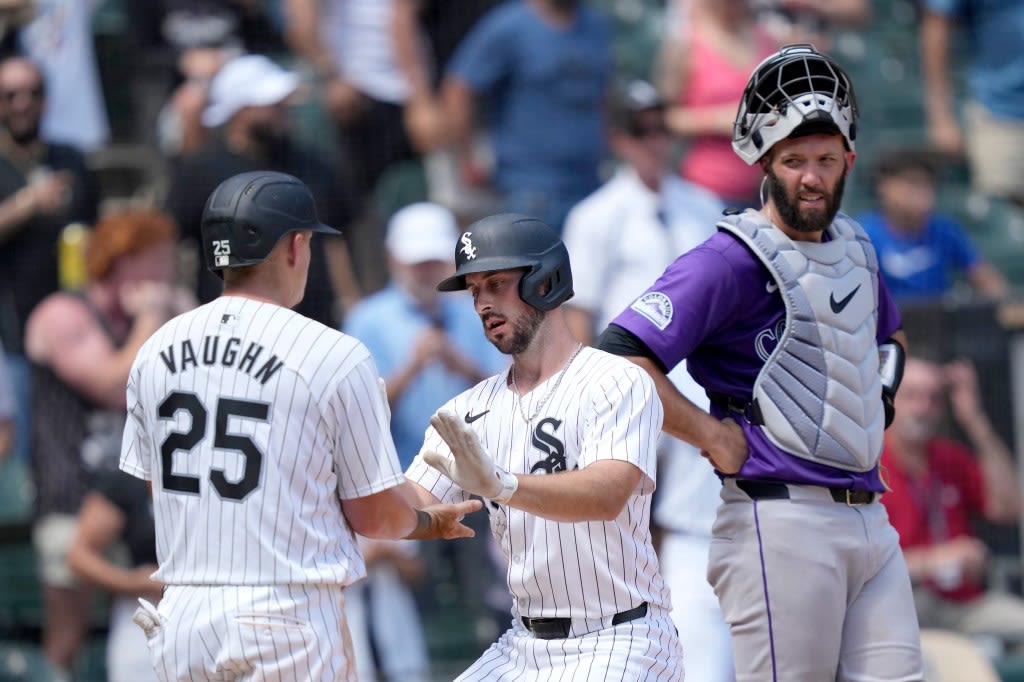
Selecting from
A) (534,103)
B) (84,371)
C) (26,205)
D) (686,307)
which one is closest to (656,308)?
(686,307)

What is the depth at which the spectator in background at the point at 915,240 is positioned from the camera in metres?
7.68

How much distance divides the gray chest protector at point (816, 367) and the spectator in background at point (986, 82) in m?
5.20

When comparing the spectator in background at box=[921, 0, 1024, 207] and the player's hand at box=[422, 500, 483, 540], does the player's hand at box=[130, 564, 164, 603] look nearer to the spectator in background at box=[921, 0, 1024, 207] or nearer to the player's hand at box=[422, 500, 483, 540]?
the player's hand at box=[422, 500, 483, 540]

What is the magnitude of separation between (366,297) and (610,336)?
3.84m

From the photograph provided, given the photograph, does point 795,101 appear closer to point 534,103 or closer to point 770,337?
point 770,337

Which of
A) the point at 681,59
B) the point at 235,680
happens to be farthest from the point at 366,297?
the point at 235,680

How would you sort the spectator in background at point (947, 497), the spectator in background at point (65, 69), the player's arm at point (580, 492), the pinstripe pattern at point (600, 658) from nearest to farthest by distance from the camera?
the player's arm at point (580, 492), the pinstripe pattern at point (600, 658), the spectator in background at point (947, 497), the spectator in background at point (65, 69)

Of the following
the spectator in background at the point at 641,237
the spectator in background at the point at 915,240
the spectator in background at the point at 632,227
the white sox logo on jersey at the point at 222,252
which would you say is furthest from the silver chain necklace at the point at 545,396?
the spectator in background at the point at 915,240

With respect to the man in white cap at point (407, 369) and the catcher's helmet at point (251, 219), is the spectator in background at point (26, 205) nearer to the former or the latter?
the man in white cap at point (407, 369)

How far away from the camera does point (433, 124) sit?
790cm

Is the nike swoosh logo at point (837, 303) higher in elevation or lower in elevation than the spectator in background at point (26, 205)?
lower

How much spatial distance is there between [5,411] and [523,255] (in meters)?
4.25

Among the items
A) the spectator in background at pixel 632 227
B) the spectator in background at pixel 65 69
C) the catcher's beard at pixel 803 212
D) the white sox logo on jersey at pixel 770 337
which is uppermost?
the spectator in background at pixel 65 69

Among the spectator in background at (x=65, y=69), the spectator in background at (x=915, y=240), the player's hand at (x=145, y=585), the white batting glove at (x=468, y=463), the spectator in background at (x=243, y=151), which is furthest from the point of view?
the spectator in background at (x=915, y=240)
